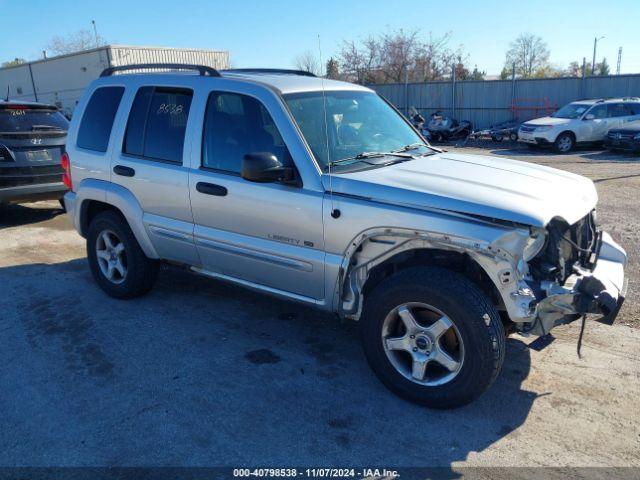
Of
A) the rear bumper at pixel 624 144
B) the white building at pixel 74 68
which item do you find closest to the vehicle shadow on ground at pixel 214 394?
the white building at pixel 74 68

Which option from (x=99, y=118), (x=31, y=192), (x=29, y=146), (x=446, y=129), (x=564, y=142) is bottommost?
(x=564, y=142)

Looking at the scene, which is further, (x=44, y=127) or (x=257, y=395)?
(x=44, y=127)

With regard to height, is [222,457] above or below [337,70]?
below

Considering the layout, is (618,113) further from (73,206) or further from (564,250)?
(73,206)

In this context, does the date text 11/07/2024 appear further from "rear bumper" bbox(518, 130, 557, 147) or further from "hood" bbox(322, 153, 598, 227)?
"rear bumper" bbox(518, 130, 557, 147)

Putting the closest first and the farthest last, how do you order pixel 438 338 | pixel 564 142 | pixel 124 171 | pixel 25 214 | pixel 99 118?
pixel 438 338
pixel 124 171
pixel 99 118
pixel 25 214
pixel 564 142

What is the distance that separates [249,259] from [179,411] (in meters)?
1.22

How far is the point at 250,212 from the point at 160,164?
108 cm

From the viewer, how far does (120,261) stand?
5312 millimetres

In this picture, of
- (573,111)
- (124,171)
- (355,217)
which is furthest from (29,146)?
(573,111)

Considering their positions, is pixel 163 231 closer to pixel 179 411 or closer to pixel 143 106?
pixel 143 106

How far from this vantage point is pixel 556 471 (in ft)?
9.61

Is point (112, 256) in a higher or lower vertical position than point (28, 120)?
lower

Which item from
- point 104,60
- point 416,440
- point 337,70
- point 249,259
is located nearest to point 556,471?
point 416,440
